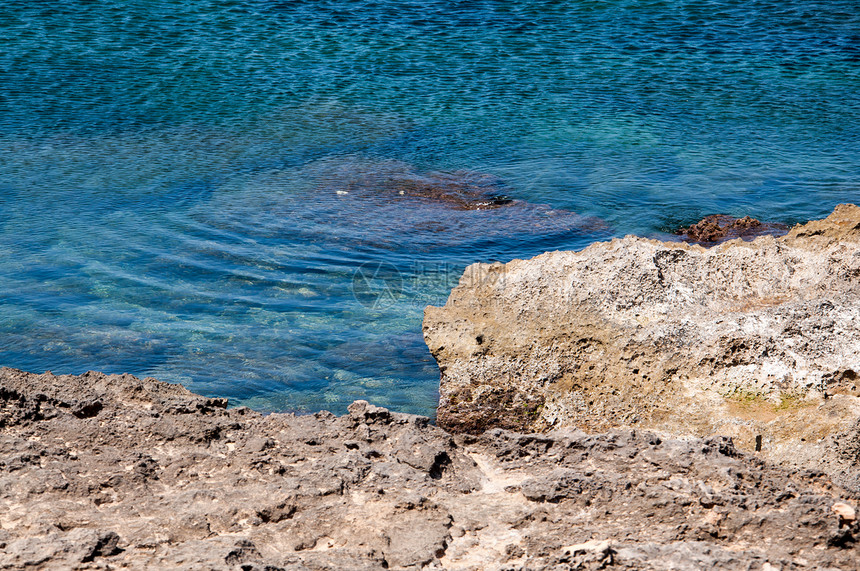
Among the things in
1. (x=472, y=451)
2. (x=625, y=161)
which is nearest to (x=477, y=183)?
(x=625, y=161)

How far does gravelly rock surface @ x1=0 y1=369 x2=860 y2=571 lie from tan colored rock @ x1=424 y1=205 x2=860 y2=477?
31.7 inches

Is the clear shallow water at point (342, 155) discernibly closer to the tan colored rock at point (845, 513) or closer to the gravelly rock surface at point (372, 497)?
the gravelly rock surface at point (372, 497)

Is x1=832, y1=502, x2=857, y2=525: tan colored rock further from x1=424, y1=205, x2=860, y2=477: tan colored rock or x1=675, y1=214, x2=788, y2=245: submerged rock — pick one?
x1=675, y1=214, x2=788, y2=245: submerged rock

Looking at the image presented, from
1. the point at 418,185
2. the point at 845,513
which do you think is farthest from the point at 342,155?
the point at 845,513

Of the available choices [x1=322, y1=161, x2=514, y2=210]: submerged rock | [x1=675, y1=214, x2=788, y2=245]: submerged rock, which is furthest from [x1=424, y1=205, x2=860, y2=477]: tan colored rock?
[x1=322, y1=161, x2=514, y2=210]: submerged rock

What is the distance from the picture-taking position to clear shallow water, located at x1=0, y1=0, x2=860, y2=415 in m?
7.47

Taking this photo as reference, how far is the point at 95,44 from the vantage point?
54.4 ft

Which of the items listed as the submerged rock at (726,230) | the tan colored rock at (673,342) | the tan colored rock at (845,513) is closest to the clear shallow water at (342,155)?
the submerged rock at (726,230)

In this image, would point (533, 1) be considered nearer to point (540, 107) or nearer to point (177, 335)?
point (540, 107)

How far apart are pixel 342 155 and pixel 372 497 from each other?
9.93 meters

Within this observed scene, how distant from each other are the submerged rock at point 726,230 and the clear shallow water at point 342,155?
42cm

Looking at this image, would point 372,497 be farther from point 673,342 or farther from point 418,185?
point 418,185

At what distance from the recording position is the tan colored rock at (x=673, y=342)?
4.44 meters

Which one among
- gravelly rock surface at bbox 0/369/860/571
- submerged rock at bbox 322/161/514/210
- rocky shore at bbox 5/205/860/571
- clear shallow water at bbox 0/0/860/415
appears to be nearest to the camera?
gravelly rock surface at bbox 0/369/860/571
